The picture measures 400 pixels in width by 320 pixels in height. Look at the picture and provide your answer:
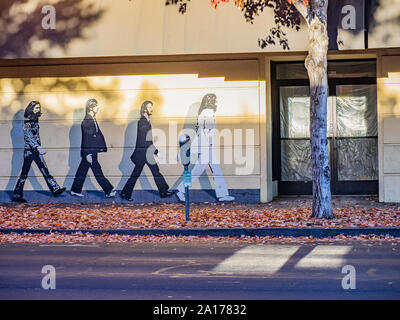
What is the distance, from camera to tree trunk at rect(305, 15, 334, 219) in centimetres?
1412

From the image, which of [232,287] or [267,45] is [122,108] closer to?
[267,45]

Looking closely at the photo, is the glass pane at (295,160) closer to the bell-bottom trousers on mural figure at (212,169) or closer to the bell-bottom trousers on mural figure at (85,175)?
the bell-bottom trousers on mural figure at (212,169)

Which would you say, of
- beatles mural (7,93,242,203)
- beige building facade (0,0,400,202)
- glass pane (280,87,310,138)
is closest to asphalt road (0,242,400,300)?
beatles mural (7,93,242,203)

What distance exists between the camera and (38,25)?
55.8 feet

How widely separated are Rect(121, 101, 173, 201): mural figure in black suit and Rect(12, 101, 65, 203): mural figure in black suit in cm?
197

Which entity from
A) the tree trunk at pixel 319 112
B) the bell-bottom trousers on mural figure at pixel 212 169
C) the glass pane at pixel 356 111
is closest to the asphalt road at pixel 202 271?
the tree trunk at pixel 319 112

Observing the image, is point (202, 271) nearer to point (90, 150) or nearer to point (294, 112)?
point (90, 150)

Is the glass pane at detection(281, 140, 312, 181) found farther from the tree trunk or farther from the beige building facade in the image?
the tree trunk

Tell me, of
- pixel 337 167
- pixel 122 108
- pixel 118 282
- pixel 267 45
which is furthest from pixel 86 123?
pixel 118 282

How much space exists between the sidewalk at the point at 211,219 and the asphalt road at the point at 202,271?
102 cm

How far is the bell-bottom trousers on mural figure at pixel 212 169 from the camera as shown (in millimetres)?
17578

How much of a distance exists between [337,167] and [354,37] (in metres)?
3.62

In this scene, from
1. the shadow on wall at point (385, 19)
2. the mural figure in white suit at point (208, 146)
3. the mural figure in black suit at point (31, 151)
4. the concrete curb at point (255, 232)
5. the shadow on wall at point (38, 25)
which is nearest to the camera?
the concrete curb at point (255, 232)

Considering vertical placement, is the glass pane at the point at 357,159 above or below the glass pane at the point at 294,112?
below
